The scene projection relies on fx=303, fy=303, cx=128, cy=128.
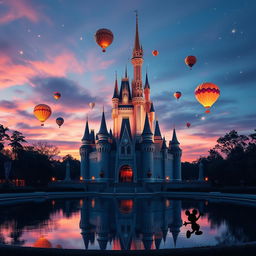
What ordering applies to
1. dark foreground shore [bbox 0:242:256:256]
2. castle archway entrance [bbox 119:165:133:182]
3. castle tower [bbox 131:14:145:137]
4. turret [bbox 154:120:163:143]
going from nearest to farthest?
dark foreground shore [bbox 0:242:256:256], castle archway entrance [bbox 119:165:133:182], castle tower [bbox 131:14:145:137], turret [bbox 154:120:163:143]

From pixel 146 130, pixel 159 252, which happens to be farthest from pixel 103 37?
pixel 146 130

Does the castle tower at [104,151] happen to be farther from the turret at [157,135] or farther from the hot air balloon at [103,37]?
the hot air balloon at [103,37]

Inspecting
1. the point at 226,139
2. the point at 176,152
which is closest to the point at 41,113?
the point at 176,152

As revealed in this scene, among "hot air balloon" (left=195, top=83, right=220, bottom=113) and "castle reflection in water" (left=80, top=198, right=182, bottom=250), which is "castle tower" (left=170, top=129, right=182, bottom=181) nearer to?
"hot air balloon" (left=195, top=83, right=220, bottom=113)

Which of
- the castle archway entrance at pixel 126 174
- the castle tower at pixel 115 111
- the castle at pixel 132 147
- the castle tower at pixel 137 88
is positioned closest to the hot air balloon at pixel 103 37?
the castle at pixel 132 147

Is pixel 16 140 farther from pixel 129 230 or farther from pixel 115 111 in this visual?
pixel 129 230

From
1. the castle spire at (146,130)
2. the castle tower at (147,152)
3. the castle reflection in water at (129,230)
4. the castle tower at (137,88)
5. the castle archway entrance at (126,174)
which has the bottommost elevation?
the castle reflection in water at (129,230)

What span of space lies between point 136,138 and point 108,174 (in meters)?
12.1

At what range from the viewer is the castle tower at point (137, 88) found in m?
81.2

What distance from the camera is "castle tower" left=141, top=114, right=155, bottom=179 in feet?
242

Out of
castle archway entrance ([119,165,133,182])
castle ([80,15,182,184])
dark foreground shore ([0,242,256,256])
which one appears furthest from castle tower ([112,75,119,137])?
dark foreground shore ([0,242,256,256])

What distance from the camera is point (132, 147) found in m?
76.1

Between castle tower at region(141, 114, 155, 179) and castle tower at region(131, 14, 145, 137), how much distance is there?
501 centimetres

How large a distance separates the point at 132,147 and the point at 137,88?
58.4 ft
